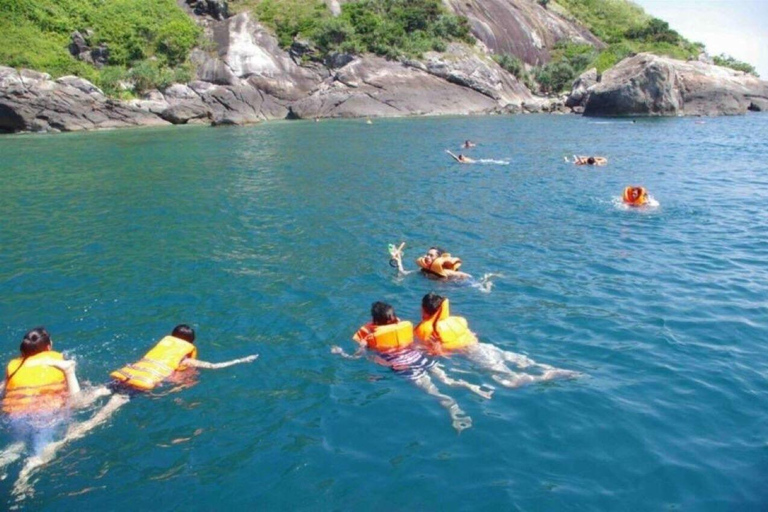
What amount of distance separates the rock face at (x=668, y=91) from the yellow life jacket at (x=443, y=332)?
205 ft

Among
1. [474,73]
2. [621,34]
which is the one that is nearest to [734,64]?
[621,34]

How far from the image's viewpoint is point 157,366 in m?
8.60

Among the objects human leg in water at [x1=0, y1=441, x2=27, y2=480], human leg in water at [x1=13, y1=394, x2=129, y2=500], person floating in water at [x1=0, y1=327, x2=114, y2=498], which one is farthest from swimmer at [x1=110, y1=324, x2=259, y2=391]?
human leg in water at [x1=0, y1=441, x2=27, y2=480]

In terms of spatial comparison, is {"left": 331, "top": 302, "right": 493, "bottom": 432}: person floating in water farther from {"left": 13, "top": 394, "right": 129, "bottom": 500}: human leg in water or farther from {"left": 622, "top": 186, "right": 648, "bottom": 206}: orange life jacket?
{"left": 622, "top": 186, "right": 648, "bottom": 206}: orange life jacket

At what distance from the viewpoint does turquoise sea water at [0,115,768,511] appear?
673 cm

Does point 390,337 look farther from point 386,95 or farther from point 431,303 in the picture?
point 386,95

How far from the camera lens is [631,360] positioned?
30.8 ft

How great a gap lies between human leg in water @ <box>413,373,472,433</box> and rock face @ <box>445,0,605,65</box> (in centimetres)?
8379

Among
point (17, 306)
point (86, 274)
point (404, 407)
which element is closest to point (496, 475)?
point (404, 407)

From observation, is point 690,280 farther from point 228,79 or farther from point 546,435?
point 228,79

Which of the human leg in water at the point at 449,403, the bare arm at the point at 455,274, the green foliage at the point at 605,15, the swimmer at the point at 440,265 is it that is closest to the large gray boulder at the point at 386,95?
the green foliage at the point at 605,15

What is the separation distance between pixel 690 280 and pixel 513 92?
69040mm

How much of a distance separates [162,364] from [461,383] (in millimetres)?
4405

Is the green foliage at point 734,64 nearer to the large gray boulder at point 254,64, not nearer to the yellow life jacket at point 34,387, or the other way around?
the large gray boulder at point 254,64
